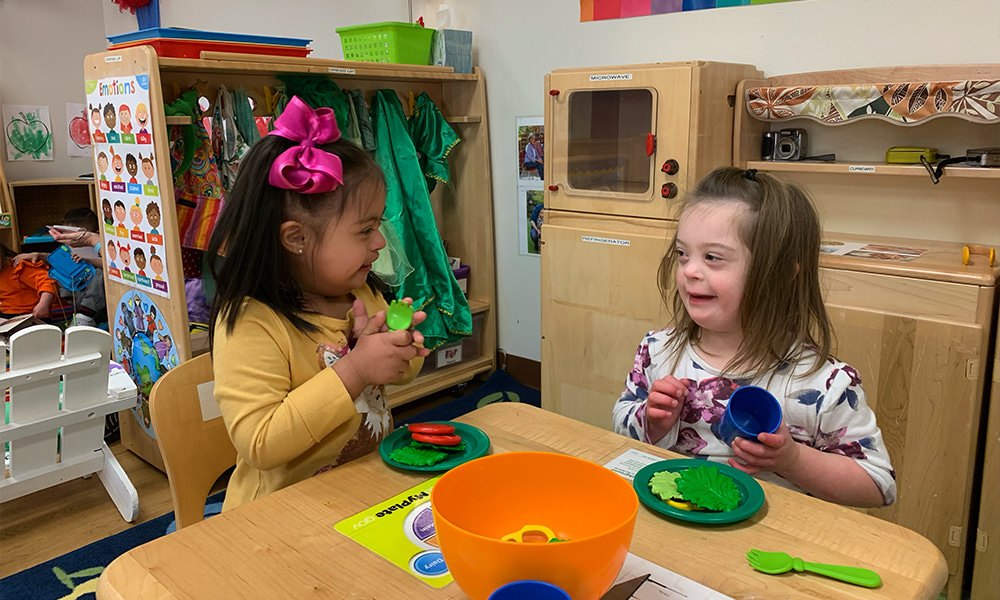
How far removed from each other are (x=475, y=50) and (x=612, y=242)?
4.70 ft

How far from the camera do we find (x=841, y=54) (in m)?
2.32

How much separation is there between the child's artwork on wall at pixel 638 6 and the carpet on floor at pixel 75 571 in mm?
2371

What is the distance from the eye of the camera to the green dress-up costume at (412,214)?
9.84ft

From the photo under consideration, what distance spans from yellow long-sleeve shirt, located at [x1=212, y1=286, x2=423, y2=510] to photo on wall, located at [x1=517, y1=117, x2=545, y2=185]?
2.07 m

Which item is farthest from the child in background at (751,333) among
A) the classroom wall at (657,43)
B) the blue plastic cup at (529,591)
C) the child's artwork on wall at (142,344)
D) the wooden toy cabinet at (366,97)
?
the child's artwork on wall at (142,344)

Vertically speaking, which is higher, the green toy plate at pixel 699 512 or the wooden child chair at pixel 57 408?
the green toy plate at pixel 699 512

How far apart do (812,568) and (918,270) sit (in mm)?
1337

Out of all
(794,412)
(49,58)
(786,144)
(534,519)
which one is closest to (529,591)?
(534,519)

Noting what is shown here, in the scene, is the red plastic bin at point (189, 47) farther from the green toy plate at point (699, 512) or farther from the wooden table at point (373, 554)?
the green toy plate at point (699, 512)

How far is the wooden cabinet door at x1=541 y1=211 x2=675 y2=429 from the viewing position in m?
2.40

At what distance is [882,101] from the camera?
2059mm

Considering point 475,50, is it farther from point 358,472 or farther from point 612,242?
point 358,472

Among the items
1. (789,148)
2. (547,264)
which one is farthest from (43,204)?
(789,148)

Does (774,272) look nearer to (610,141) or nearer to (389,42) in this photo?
(610,141)
